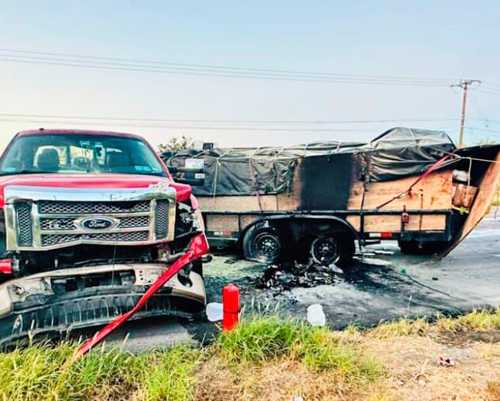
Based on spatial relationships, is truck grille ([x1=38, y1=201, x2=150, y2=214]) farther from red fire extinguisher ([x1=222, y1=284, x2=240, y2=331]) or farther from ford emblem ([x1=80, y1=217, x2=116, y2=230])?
red fire extinguisher ([x1=222, y1=284, x2=240, y2=331])

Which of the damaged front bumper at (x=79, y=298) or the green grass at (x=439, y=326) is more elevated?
the damaged front bumper at (x=79, y=298)

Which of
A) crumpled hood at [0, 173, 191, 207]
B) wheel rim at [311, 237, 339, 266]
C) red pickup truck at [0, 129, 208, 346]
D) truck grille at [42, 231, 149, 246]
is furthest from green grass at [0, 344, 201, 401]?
wheel rim at [311, 237, 339, 266]

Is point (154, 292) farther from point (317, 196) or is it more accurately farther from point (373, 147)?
point (373, 147)

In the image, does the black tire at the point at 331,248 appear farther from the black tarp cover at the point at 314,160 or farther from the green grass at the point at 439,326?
the green grass at the point at 439,326

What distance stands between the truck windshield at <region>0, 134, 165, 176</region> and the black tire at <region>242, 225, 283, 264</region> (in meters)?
2.86

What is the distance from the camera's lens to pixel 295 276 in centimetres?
627

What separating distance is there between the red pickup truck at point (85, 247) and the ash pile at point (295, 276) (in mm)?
2027

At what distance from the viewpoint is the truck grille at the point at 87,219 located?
3174 millimetres

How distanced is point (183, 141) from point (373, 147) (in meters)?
24.3

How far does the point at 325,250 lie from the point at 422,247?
2396 millimetres

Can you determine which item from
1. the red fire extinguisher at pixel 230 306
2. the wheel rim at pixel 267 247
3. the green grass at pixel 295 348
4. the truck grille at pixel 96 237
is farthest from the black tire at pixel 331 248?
the truck grille at pixel 96 237

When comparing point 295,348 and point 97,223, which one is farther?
point 97,223

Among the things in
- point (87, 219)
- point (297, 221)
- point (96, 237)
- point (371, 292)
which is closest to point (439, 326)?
point (371, 292)

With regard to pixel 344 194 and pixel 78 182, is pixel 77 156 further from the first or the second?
pixel 344 194
